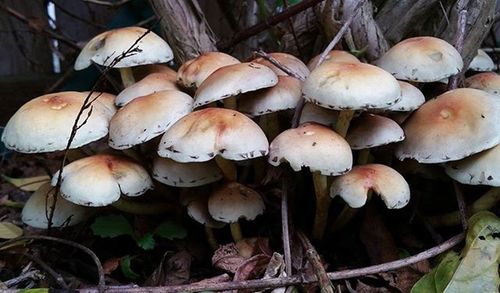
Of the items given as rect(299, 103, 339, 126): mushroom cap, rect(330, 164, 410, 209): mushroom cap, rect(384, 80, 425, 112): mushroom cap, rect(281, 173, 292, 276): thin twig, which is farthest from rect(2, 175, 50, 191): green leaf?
rect(384, 80, 425, 112): mushroom cap

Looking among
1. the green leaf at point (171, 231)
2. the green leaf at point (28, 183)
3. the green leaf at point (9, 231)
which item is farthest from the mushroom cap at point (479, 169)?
the green leaf at point (28, 183)

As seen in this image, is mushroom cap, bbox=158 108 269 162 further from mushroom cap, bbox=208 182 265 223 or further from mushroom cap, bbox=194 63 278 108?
mushroom cap, bbox=208 182 265 223

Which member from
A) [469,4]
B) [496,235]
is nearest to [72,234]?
[496,235]

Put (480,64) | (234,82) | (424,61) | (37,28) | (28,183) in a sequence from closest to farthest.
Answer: (234,82), (424,61), (480,64), (28,183), (37,28)

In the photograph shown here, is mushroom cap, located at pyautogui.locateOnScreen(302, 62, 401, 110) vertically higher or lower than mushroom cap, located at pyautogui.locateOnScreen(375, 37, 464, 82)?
higher

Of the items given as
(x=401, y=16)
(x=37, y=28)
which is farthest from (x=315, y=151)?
A: (x=37, y=28)

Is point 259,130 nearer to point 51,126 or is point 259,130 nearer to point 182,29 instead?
point 51,126

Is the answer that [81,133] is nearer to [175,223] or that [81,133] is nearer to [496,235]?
[175,223]
